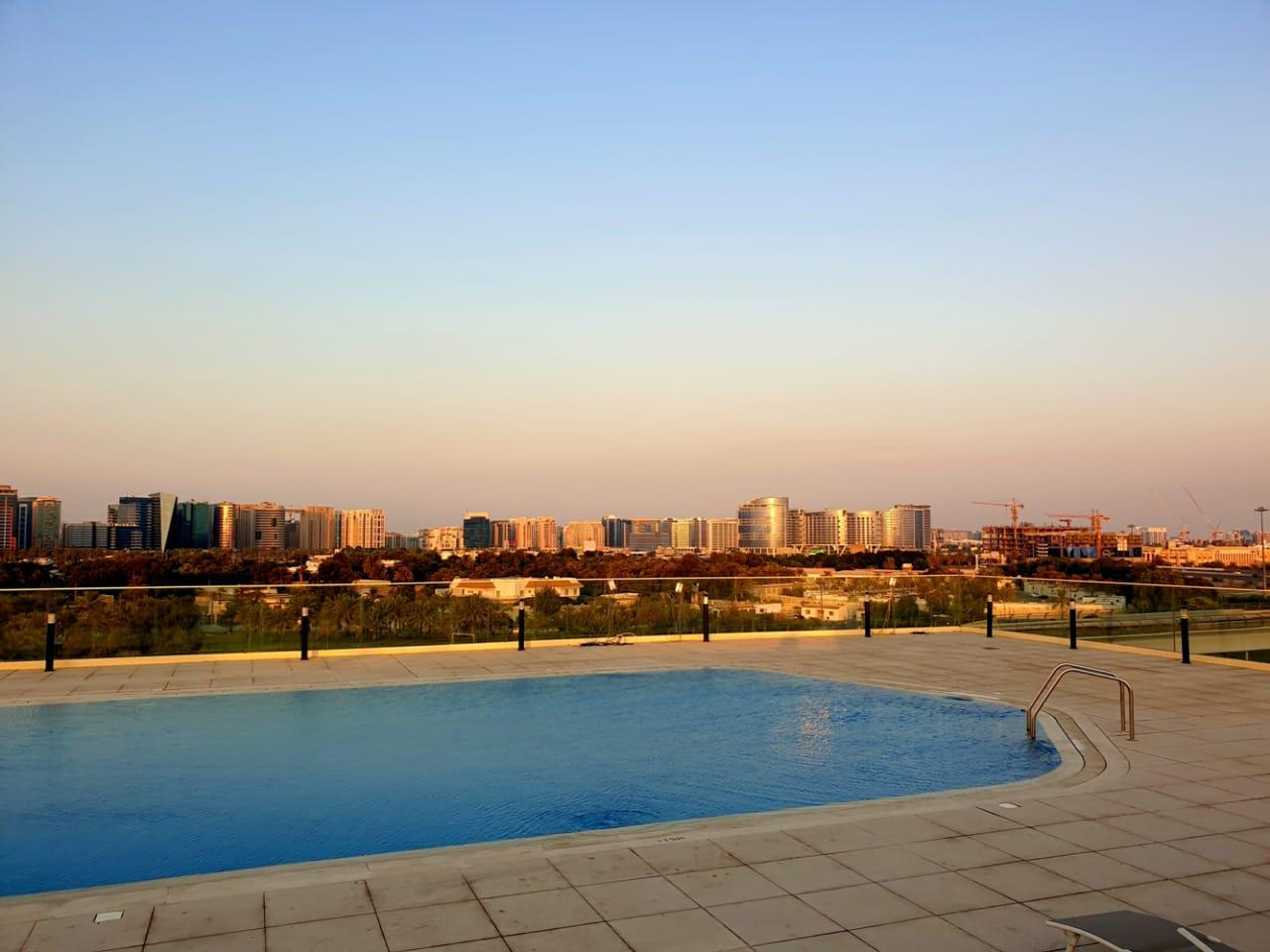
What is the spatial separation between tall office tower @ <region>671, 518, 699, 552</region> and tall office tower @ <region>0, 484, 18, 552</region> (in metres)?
77.6

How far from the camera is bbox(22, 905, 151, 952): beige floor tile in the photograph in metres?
4.39

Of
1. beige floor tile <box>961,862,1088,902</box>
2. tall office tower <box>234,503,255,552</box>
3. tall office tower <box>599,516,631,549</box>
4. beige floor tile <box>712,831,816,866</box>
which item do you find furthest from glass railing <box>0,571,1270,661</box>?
tall office tower <box>599,516,631,549</box>

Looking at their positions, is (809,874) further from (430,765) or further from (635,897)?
(430,765)

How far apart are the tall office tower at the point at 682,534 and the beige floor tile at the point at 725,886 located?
4377 inches

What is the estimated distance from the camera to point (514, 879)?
212 inches

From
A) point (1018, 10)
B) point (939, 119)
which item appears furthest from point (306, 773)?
point (939, 119)

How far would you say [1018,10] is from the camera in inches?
671

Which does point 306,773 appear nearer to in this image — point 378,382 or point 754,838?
point 754,838

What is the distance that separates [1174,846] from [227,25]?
1902 cm

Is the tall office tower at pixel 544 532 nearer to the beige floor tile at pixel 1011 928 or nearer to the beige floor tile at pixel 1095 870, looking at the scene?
the beige floor tile at pixel 1095 870

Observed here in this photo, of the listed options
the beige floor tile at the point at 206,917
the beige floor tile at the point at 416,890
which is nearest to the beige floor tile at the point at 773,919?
the beige floor tile at the point at 416,890

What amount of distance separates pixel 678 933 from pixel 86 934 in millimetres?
2970

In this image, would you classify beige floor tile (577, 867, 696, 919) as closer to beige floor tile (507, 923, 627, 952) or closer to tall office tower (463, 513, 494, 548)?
beige floor tile (507, 923, 627, 952)

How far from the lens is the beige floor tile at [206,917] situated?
4562mm
